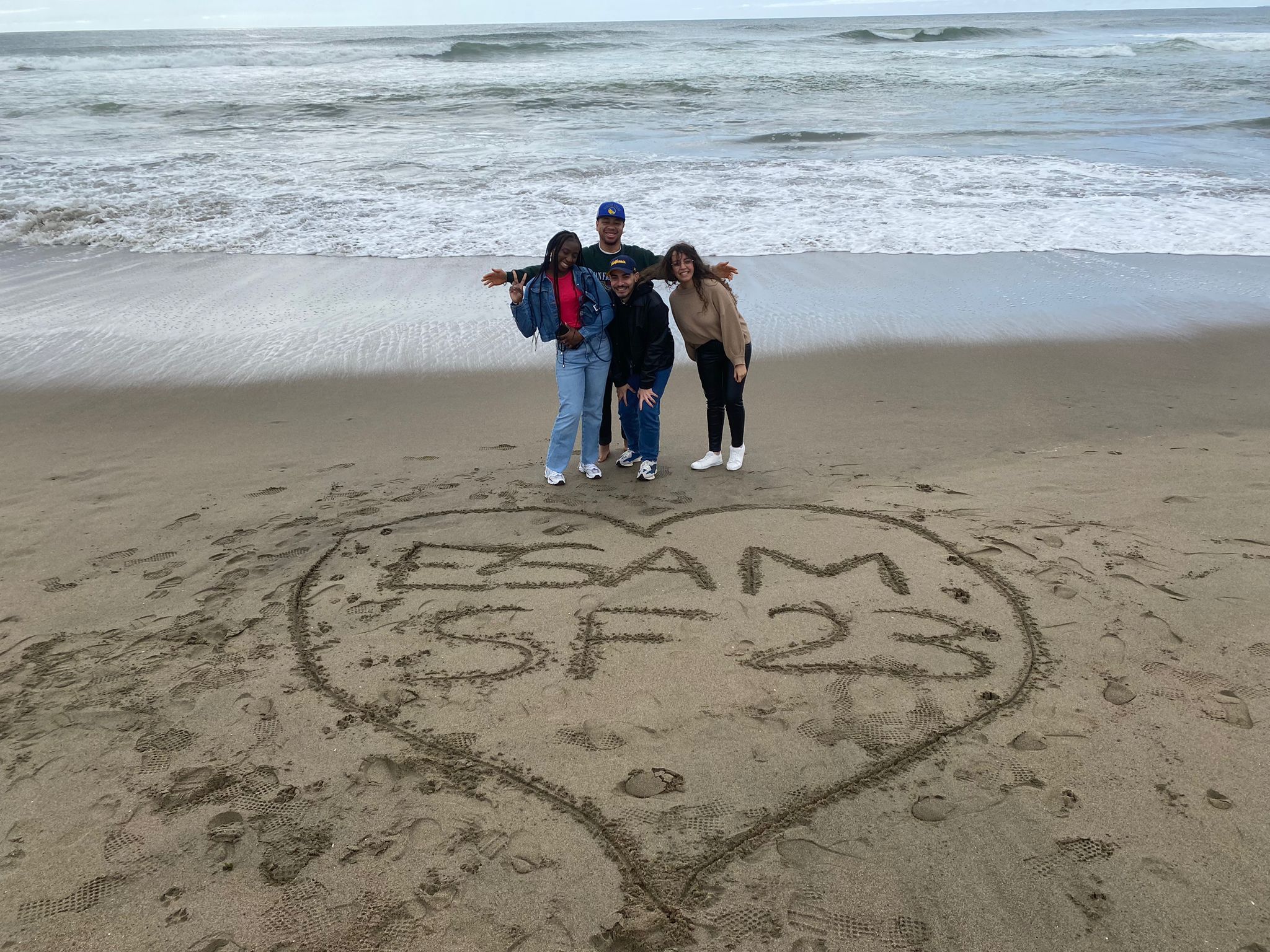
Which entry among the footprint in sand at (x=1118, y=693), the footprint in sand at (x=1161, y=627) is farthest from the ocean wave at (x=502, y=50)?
the footprint in sand at (x=1118, y=693)

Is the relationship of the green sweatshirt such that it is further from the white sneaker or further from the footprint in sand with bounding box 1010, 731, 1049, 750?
the footprint in sand with bounding box 1010, 731, 1049, 750

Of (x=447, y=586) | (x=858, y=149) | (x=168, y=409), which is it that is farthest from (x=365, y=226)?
(x=858, y=149)

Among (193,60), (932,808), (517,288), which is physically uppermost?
(193,60)

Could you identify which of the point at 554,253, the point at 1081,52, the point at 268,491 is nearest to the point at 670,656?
the point at 554,253

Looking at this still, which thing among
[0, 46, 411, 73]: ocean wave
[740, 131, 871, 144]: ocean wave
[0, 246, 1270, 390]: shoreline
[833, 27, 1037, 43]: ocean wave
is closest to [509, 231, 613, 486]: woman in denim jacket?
[0, 246, 1270, 390]: shoreline

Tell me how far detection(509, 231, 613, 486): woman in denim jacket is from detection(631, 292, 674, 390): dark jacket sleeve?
207mm

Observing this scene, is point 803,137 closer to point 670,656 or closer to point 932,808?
point 670,656

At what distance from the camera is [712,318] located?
213 inches

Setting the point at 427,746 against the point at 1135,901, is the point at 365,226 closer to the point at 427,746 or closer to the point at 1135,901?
the point at 427,746

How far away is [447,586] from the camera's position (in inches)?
176

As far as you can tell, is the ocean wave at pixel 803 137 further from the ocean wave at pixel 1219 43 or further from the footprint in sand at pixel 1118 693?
the ocean wave at pixel 1219 43

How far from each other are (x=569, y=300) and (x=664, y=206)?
26.1 ft

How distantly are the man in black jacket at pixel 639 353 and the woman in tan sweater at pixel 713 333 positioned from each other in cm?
14

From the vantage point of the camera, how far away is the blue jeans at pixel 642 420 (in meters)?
5.60
